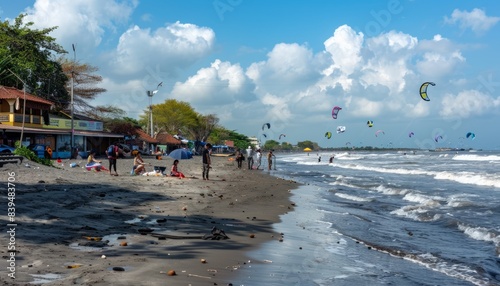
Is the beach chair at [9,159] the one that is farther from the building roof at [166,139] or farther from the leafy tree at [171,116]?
the leafy tree at [171,116]

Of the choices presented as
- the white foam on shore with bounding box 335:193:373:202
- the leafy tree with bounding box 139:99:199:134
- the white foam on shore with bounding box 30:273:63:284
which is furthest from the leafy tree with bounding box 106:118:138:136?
the white foam on shore with bounding box 30:273:63:284

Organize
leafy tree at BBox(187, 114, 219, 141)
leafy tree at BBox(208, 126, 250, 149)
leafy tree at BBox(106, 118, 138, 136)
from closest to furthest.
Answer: leafy tree at BBox(106, 118, 138, 136) < leafy tree at BBox(187, 114, 219, 141) < leafy tree at BBox(208, 126, 250, 149)

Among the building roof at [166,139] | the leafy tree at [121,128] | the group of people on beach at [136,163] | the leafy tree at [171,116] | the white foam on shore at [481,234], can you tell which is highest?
the leafy tree at [171,116]

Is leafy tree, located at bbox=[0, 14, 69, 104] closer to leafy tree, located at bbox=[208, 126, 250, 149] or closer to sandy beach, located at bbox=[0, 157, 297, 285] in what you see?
sandy beach, located at bbox=[0, 157, 297, 285]

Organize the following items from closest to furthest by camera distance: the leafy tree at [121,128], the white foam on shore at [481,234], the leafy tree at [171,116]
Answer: the white foam on shore at [481,234], the leafy tree at [121,128], the leafy tree at [171,116]

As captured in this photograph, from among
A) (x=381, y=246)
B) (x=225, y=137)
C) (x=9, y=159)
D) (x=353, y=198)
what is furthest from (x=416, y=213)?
(x=225, y=137)

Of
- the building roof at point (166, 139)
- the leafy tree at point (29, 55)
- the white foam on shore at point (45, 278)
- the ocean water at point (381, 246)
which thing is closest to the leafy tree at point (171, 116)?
the building roof at point (166, 139)

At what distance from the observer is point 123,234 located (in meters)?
8.54

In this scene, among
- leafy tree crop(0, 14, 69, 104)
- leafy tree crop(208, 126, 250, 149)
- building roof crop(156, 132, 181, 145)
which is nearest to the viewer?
leafy tree crop(0, 14, 69, 104)

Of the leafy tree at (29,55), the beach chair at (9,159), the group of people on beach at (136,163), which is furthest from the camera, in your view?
the leafy tree at (29,55)

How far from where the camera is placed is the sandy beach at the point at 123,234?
593cm

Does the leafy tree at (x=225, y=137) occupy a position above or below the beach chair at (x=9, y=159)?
above

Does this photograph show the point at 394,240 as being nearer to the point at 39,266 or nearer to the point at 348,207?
the point at 348,207

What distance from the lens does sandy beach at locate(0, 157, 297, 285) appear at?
5927 mm
